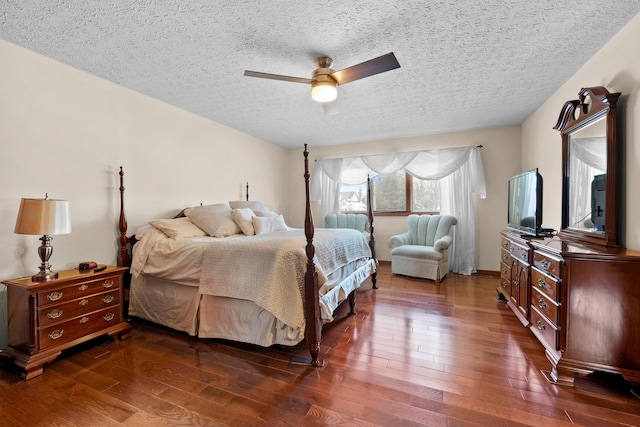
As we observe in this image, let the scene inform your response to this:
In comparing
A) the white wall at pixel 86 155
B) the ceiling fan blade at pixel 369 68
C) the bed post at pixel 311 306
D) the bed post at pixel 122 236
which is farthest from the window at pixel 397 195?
the bed post at pixel 122 236

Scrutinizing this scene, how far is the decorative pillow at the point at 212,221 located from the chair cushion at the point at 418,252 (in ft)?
8.16

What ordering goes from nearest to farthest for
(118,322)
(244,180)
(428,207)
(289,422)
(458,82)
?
(289,422), (118,322), (458,82), (244,180), (428,207)

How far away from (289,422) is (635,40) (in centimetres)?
327

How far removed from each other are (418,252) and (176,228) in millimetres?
3239

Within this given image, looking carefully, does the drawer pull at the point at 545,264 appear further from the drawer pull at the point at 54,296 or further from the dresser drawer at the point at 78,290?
the drawer pull at the point at 54,296

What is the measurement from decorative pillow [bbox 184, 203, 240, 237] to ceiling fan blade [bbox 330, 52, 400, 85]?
1972 millimetres

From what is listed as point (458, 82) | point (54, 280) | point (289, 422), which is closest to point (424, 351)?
point (289, 422)

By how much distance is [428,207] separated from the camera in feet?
16.4

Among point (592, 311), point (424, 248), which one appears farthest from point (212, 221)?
point (592, 311)

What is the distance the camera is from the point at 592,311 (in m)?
1.74

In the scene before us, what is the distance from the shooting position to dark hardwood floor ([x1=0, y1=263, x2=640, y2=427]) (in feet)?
4.98

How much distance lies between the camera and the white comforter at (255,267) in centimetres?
208

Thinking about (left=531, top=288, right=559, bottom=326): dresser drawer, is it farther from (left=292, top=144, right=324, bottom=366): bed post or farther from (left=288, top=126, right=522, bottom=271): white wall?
(left=288, top=126, right=522, bottom=271): white wall

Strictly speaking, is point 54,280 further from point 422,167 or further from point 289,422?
point 422,167
